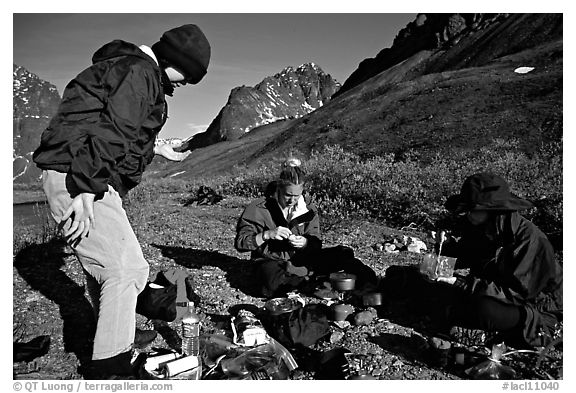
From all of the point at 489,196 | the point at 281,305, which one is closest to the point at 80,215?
the point at 281,305

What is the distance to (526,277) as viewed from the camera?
3.91 m

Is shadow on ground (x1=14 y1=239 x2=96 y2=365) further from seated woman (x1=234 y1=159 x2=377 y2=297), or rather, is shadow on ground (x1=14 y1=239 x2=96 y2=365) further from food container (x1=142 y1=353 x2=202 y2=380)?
seated woman (x1=234 y1=159 x2=377 y2=297)

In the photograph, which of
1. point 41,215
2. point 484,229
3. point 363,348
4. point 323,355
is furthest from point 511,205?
point 41,215

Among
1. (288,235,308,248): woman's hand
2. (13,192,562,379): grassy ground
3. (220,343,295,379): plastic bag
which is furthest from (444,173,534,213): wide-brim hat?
(220,343,295,379): plastic bag

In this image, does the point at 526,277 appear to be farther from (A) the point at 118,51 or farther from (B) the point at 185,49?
(A) the point at 118,51

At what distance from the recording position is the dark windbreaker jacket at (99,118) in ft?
9.37

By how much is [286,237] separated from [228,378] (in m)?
1.92

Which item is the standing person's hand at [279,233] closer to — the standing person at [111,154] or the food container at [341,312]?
the food container at [341,312]

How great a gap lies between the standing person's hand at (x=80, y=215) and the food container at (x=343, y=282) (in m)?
2.53

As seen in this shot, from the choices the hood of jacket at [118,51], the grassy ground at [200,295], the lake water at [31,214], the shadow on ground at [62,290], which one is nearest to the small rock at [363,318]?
the grassy ground at [200,295]

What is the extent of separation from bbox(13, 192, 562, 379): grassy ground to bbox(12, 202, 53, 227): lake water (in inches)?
9.2

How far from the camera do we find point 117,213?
3205mm

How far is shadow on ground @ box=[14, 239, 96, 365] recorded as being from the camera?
4.04 meters

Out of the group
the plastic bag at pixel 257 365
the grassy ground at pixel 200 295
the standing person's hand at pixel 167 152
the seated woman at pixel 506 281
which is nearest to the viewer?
the plastic bag at pixel 257 365
